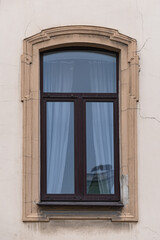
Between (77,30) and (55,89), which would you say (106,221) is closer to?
(55,89)

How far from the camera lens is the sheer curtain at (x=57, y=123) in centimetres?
1112

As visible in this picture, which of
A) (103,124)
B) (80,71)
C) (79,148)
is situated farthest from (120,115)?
(80,71)

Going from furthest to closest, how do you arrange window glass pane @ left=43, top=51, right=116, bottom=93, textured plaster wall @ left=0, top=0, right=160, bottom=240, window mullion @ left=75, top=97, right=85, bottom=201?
window glass pane @ left=43, top=51, right=116, bottom=93 < window mullion @ left=75, top=97, right=85, bottom=201 < textured plaster wall @ left=0, top=0, right=160, bottom=240

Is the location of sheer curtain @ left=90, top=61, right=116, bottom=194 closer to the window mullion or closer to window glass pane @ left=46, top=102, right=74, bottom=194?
the window mullion

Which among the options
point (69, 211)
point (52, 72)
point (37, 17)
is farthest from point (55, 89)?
point (69, 211)

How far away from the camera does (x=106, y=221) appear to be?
35.4 feet

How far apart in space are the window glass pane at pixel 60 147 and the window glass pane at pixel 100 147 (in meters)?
0.25

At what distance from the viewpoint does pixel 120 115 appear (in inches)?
439

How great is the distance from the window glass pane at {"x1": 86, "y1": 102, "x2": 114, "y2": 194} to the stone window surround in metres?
0.21

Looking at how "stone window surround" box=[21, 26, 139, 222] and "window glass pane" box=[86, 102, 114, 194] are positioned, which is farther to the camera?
"window glass pane" box=[86, 102, 114, 194]

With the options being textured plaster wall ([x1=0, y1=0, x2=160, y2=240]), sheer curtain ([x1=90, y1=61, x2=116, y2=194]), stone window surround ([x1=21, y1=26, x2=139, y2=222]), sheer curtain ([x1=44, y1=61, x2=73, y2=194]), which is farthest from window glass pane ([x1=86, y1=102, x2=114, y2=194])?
textured plaster wall ([x1=0, y1=0, x2=160, y2=240])

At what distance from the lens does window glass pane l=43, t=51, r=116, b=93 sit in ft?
37.3

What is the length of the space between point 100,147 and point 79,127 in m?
0.42

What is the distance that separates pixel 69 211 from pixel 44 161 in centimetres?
84
